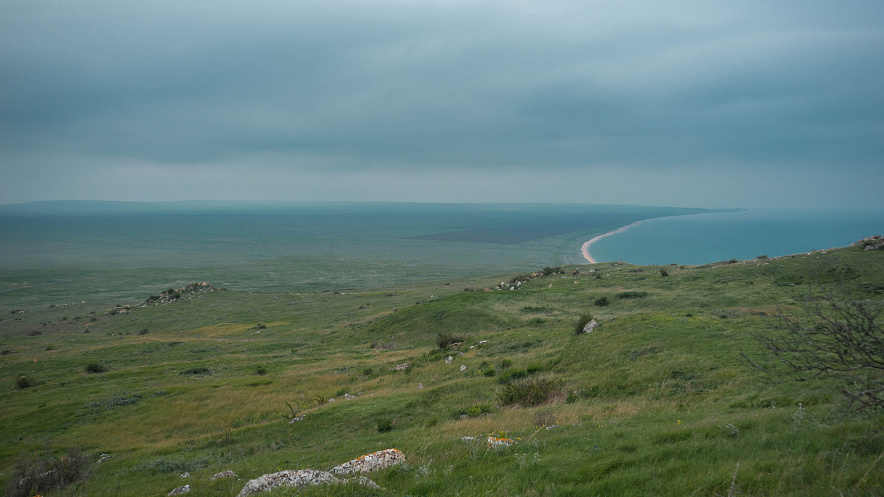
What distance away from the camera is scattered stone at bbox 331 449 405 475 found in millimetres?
6781

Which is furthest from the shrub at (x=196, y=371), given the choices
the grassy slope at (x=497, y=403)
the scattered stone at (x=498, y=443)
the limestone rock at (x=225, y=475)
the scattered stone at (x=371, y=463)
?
the scattered stone at (x=498, y=443)

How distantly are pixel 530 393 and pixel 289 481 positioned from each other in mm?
8928

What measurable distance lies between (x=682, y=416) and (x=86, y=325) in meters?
73.5

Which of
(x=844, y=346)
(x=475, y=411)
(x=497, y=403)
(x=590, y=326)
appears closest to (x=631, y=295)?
(x=590, y=326)

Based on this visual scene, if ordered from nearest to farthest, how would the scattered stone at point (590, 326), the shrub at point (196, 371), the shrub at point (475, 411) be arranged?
the shrub at point (475, 411) → the scattered stone at point (590, 326) → the shrub at point (196, 371)

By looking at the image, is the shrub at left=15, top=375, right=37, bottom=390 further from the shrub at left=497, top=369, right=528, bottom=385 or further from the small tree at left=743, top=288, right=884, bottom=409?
the small tree at left=743, top=288, right=884, bottom=409

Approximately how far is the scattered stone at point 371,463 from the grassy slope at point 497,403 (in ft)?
1.77

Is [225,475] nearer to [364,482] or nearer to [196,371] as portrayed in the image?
[364,482]

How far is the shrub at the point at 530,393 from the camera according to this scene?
1318cm

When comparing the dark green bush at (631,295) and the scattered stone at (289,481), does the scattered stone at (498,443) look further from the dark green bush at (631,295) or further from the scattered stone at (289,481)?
the dark green bush at (631,295)

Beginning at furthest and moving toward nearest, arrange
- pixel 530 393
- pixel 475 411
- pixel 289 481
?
pixel 530 393
pixel 475 411
pixel 289 481

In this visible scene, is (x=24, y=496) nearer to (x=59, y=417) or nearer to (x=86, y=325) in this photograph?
(x=59, y=417)

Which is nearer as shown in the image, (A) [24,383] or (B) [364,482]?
(B) [364,482]

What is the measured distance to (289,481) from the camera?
648cm
